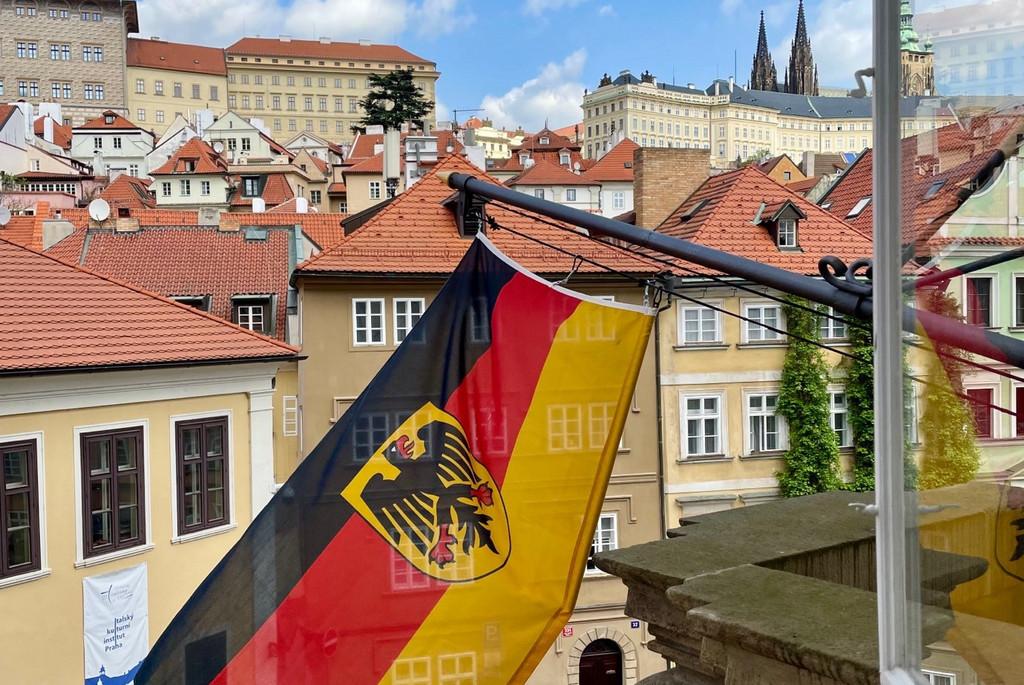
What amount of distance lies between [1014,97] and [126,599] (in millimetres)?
12160

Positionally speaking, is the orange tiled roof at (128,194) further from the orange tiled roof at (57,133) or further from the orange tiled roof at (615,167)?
the orange tiled roof at (57,133)

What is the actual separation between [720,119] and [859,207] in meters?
85.7

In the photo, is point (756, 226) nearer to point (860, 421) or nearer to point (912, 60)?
point (860, 421)

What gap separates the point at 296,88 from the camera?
108 meters

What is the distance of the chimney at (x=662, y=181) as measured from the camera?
22266 mm

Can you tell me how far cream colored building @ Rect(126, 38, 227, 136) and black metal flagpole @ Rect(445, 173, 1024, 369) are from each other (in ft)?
320

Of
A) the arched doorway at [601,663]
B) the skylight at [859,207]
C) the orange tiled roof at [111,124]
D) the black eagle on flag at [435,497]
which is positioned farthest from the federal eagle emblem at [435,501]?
the orange tiled roof at [111,124]

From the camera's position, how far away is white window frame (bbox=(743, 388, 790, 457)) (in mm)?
19609

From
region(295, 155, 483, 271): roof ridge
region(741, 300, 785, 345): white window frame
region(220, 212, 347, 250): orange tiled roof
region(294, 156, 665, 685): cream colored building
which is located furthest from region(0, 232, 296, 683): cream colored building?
region(220, 212, 347, 250): orange tiled roof

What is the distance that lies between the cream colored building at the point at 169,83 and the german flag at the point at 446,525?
9781 centimetres

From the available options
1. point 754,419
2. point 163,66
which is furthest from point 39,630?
point 163,66

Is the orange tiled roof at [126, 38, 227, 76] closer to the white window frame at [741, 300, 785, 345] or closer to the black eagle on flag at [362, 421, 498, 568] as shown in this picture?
the white window frame at [741, 300, 785, 345]

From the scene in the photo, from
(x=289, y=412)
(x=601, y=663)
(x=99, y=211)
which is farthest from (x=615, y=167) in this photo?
(x=601, y=663)

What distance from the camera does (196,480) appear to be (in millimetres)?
12844
